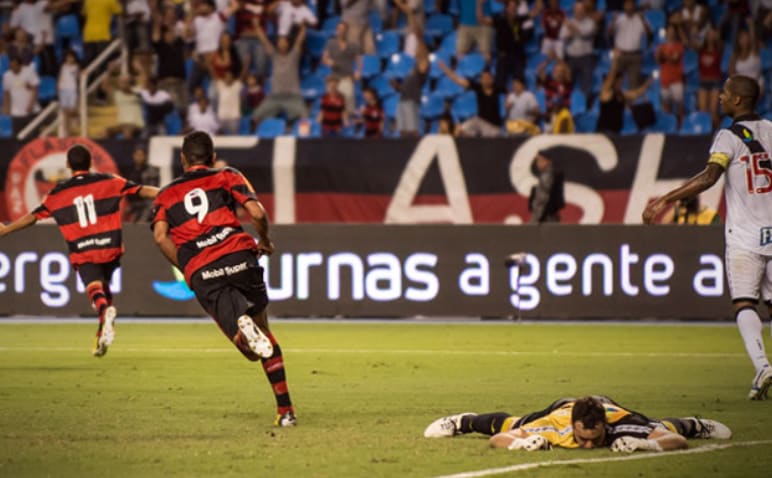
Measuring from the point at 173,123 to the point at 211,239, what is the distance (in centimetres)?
1607

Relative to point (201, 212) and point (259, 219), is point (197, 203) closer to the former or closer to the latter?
point (201, 212)

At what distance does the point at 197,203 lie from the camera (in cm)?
998

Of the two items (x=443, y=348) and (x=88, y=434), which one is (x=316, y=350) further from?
(x=88, y=434)

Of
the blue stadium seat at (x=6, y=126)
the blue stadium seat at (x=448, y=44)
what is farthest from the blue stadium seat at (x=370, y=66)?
the blue stadium seat at (x=6, y=126)

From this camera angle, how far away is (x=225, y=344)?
678 inches

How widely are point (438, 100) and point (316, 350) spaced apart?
33.3 feet

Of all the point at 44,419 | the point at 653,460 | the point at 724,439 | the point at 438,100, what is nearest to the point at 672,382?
the point at 724,439

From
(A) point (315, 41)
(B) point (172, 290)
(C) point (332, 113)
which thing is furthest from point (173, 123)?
(B) point (172, 290)

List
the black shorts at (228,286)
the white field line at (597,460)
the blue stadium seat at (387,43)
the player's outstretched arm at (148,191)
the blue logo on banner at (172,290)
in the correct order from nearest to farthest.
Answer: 1. the white field line at (597,460)
2. the black shorts at (228,286)
3. the player's outstretched arm at (148,191)
4. the blue logo on banner at (172,290)
5. the blue stadium seat at (387,43)

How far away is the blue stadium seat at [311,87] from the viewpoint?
26.5 meters

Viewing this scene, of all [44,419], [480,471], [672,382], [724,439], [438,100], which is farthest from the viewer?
[438,100]

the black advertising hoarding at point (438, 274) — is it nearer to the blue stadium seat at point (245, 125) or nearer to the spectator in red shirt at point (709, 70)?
the blue stadium seat at point (245, 125)

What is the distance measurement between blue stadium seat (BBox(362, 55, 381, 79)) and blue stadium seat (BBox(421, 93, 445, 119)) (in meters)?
1.18

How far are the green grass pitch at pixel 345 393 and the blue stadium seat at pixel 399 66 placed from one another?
716cm
